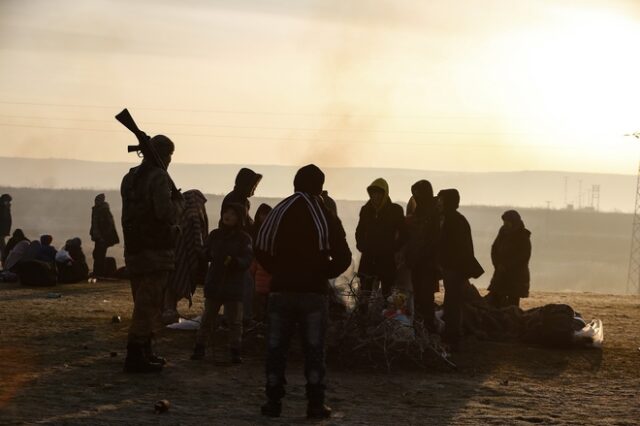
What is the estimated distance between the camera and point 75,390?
10508 mm

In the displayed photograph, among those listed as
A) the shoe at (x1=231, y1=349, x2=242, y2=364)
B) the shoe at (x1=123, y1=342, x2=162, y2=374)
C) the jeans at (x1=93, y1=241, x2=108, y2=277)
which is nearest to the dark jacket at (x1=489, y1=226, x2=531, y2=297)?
the shoe at (x1=231, y1=349, x2=242, y2=364)

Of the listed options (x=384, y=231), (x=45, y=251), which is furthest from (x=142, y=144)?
(x=45, y=251)

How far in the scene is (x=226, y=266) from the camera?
12195 millimetres

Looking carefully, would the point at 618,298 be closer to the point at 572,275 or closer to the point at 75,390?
the point at 75,390

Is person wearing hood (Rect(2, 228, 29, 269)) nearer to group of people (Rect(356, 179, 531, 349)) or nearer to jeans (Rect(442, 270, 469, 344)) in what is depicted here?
group of people (Rect(356, 179, 531, 349))

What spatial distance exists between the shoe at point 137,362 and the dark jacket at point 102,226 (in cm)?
1361

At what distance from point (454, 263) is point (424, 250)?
1.42ft

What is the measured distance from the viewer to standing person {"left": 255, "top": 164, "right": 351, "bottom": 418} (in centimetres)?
942

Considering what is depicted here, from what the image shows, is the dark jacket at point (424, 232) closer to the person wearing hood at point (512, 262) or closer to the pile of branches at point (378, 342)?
the pile of branches at point (378, 342)

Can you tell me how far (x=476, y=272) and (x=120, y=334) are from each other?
4.41 metres

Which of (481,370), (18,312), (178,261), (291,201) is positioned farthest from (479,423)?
(18,312)

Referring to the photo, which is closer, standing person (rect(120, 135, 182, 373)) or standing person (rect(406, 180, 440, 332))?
standing person (rect(120, 135, 182, 373))

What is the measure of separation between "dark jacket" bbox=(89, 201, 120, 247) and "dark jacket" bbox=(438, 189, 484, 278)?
12.2 m

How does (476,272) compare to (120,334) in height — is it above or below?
above
